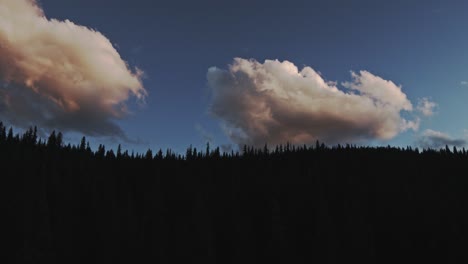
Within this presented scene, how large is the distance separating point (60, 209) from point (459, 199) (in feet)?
637

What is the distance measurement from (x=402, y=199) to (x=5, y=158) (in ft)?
684

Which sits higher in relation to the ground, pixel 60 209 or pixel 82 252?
pixel 60 209

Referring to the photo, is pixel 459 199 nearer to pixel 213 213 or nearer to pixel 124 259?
pixel 213 213

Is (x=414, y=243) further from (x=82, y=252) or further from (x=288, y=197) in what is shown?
(x=82, y=252)

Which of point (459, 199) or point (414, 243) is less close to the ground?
point (459, 199)

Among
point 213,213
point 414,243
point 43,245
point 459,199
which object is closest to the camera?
point 43,245

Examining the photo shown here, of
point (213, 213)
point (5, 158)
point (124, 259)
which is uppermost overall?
point (5, 158)

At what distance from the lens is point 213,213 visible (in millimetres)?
168625

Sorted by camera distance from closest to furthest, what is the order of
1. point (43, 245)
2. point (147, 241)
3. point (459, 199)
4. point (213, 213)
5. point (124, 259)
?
point (43, 245)
point (124, 259)
point (147, 241)
point (213, 213)
point (459, 199)

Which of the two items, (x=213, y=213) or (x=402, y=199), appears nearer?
(x=213, y=213)

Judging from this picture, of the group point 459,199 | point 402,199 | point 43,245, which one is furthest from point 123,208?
point 459,199

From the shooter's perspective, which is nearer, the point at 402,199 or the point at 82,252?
the point at 82,252

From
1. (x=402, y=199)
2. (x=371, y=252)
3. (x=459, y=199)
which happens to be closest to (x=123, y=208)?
(x=371, y=252)

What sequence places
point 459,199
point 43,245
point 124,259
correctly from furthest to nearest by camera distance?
point 459,199
point 124,259
point 43,245
